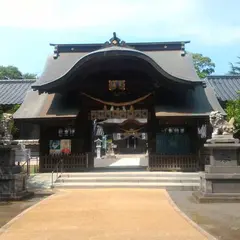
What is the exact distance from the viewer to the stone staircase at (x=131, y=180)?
16281 millimetres

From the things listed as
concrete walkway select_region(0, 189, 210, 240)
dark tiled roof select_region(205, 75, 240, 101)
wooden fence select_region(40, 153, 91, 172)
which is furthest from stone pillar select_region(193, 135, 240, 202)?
dark tiled roof select_region(205, 75, 240, 101)

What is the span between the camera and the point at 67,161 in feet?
66.3

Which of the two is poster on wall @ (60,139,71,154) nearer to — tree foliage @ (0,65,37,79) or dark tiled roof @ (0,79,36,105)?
dark tiled roof @ (0,79,36,105)

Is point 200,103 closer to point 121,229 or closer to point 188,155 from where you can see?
point 188,155

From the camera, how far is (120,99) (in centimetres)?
2153

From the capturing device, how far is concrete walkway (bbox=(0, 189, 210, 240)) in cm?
759

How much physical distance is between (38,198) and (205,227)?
694cm

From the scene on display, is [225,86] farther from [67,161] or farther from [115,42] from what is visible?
[67,161]

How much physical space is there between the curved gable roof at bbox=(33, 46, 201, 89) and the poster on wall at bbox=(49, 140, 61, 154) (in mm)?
3430

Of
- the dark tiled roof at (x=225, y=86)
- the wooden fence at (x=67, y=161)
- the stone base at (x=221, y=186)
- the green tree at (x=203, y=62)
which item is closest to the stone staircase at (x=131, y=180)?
the wooden fence at (x=67, y=161)

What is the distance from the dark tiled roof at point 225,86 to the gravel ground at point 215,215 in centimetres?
1589

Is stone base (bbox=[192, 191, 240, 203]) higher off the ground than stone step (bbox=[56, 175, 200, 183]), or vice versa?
stone step (bbox=[56, 175, 200, 183])

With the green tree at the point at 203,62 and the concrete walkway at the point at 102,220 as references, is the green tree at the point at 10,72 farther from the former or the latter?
the concrete walkway at the point at 102,220

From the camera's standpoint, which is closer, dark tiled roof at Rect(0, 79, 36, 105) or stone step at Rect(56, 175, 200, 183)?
stone step at Rect(56, 175, 200, 183)
